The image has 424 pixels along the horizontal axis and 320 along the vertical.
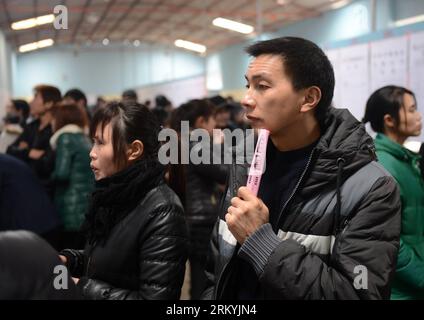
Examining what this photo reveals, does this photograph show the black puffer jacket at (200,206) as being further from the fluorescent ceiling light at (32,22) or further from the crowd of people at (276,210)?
the fluorescent ceiling light at (32,22)

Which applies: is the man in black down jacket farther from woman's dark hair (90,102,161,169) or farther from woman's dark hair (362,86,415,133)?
woman's dark hair (362,86,415,133)

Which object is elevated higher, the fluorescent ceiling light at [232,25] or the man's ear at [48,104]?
the fluorescent ceiling light at [232,25]

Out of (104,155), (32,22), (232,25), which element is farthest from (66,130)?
(232,25)

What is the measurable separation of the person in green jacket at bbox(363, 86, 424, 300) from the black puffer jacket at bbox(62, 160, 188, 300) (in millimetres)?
917

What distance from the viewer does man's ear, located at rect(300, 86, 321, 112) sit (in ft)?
4.13

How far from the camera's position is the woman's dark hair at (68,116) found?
312 centimetres

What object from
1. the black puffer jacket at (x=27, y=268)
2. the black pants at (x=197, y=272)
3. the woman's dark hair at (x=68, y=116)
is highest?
the woman's dark hair at (x=68, y=116)

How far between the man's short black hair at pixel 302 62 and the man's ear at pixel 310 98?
1cm

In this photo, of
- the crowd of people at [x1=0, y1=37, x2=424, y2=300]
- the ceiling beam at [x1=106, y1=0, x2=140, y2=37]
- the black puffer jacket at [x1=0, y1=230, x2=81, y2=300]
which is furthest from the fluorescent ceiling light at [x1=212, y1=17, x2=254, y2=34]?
the black puffer jacket at [x1=0, y1=230, x2=81, y2=300]

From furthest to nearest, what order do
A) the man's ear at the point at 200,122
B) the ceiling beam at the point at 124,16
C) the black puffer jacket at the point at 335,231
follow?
the ceiling beam at the point at 124,16, the man's ear at the point at 200,122, the black puffer jacket at the point at 335,231

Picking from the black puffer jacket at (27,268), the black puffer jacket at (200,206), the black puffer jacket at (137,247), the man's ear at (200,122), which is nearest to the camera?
the black puffer jacket at (27,268)

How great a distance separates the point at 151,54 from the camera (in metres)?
17.7

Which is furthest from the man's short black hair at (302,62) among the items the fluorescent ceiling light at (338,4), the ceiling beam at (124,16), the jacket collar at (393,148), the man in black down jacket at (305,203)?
the ceiling beam at (124,16)

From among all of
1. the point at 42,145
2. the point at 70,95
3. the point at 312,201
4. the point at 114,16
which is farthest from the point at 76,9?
the point at 312,201
